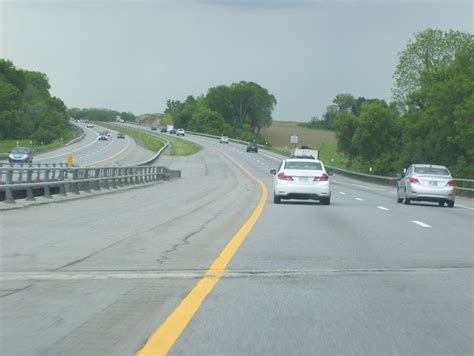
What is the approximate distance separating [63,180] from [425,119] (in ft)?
189

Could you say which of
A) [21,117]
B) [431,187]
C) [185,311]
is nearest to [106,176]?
[431,187]

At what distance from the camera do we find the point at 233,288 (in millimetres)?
9477

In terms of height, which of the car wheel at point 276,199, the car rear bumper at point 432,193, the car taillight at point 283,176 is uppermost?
the car taillight at point 283,176

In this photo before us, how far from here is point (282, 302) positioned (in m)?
8.60

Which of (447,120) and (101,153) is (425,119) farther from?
(101,153)

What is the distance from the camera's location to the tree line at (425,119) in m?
76.4

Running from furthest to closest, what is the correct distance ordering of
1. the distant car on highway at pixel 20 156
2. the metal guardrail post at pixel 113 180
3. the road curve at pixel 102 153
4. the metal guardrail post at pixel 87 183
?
the road curve at pixel 102 153
the distant car on highway at pixel 20 156
the metal guardrail post at pixel 113 180
the metal guardrail post at pixel 87 183

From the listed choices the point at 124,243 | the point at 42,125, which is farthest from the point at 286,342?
the point at 42,125

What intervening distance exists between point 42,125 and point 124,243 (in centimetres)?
14091

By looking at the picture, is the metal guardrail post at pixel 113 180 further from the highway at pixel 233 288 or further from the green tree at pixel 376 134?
the green tree at pixel 376 134

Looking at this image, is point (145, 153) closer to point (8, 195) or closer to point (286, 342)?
point (8, 195)

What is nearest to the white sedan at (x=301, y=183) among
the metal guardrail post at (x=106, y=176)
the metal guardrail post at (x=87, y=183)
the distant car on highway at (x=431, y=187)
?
the distant car on highway at (x=431, y=187)

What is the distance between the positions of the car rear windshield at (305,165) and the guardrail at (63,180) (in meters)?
7.86

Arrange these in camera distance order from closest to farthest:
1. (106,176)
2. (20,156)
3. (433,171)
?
1. (433,171)
2. (106,176)
3. (20,156)
